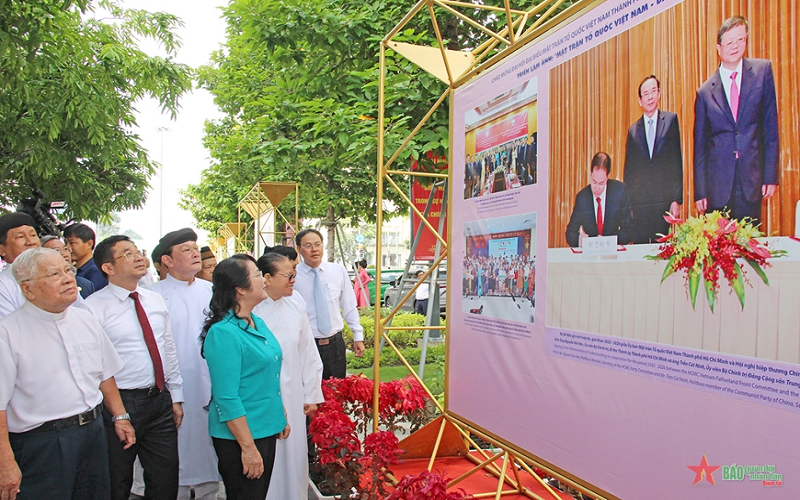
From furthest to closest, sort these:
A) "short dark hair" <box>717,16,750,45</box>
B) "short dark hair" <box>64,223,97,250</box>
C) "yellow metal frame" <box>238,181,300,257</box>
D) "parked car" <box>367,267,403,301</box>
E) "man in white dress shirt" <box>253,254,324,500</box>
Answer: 1. "parked car" <box>367,267,403,301</box>
2. "yellow metal frame" <box>238,181,300,257</box>
3. "short dark hair" <box>64,223,97,250</box>
4. "man in white dress shirt" <box>253,254,324,500</box>
5. "short dark hair" <box>717,16,750,45</box>

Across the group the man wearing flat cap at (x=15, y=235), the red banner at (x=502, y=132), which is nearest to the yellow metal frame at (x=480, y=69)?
the red banner at (x=502, y=132)

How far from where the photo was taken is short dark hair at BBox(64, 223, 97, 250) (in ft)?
17.3

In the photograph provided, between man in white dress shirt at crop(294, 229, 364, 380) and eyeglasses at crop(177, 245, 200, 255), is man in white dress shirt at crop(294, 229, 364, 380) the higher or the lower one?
the lower one

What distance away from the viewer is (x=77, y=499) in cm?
317

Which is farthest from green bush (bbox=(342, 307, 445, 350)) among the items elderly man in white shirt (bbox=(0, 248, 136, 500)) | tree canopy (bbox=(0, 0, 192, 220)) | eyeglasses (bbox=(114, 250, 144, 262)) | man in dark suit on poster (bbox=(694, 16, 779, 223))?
man in dark suit on poster (bbox=(694, 16, 779, 223))

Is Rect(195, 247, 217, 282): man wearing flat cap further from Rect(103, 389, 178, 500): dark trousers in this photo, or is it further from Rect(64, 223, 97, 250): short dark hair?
Rect(103, 389, 178, 500): dark trousers

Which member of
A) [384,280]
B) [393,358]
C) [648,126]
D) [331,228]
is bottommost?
[393,358]

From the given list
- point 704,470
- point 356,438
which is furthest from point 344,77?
point 704,470

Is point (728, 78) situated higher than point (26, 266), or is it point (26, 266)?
point (728, 78)

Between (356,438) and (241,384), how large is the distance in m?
0.96

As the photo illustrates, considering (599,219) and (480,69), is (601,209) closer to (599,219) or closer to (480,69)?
(599,219)

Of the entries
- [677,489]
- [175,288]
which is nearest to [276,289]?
[175,288]

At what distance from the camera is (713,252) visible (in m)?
2.22

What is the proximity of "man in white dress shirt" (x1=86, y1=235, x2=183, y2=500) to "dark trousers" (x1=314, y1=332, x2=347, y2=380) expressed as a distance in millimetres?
2146
